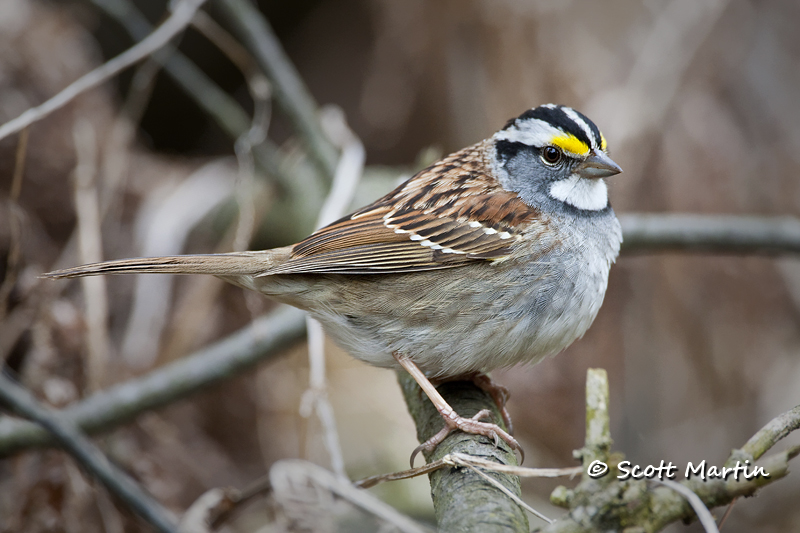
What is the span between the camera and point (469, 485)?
1765mm

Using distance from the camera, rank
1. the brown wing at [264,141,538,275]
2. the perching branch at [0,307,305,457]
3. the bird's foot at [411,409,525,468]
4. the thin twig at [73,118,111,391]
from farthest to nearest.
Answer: the thin twig at [73,118,111,391] < the perching branch at [0,307,305,457] < the brown wing at [264,141,538,275] < the bird's foot at [411,409,525,468]

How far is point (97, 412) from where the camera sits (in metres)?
2.92

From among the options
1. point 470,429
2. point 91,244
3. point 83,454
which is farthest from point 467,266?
point 91,244

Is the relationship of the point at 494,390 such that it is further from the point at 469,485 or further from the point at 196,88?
the point at 196,88

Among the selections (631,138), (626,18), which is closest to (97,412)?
(631,138)

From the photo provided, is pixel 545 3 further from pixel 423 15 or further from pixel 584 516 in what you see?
pixel 584 516

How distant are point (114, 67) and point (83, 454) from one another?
1499 mm

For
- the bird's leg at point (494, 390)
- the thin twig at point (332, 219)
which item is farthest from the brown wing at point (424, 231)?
the bird's leg at point (494, 390)

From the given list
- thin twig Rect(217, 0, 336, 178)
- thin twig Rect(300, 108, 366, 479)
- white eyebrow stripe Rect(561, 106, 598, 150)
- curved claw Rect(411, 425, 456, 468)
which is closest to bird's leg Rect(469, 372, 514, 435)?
curved claw Rect(411, 425, 456, 468)

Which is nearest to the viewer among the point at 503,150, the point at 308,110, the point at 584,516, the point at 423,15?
the point at 584,516

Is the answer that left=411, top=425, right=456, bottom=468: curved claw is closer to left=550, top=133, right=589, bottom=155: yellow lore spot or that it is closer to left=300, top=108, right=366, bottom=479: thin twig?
left=300, top=108, right=366, bottom=479: thin twig

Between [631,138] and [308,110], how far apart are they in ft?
6.72

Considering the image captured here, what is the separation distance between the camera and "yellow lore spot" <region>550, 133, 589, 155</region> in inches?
102

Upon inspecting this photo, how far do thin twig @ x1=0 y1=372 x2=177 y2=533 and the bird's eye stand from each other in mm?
1883
